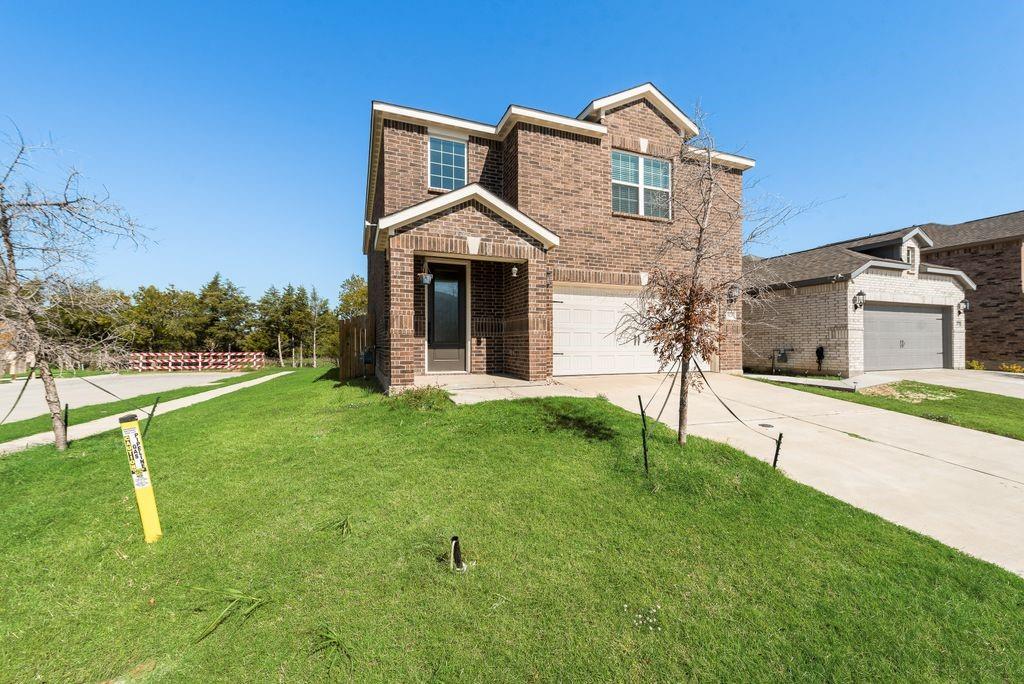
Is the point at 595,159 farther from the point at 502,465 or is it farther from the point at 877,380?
the point at 877,380

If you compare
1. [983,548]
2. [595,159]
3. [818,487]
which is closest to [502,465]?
[818,487]

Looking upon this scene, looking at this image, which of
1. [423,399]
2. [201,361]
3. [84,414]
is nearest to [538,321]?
[423,399]

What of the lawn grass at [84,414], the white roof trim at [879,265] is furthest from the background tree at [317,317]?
the white roof trim at [879,265]

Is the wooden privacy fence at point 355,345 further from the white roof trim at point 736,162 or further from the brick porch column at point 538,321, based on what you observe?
the white roof trim at point 736,162

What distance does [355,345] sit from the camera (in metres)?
12.3

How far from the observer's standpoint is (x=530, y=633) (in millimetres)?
2404

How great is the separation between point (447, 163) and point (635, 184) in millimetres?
5544

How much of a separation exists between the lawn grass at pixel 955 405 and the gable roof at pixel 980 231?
431 inches

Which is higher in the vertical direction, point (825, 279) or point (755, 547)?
point (825, 279)

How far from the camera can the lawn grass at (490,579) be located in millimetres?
2250

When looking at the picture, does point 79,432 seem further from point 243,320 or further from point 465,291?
point 243,320

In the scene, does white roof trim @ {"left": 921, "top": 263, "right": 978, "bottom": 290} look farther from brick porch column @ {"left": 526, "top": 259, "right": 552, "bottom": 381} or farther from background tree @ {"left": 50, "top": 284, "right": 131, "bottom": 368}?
background tree @ {"left": 50, "top": 284, "right": 131, "bottom": 368}

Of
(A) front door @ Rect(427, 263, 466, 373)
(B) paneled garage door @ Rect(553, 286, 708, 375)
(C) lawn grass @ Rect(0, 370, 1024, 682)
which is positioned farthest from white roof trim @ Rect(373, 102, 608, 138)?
(C) lawn grass @ Rect(0, 370, 1024, 682)

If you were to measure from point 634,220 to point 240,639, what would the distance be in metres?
11.8
